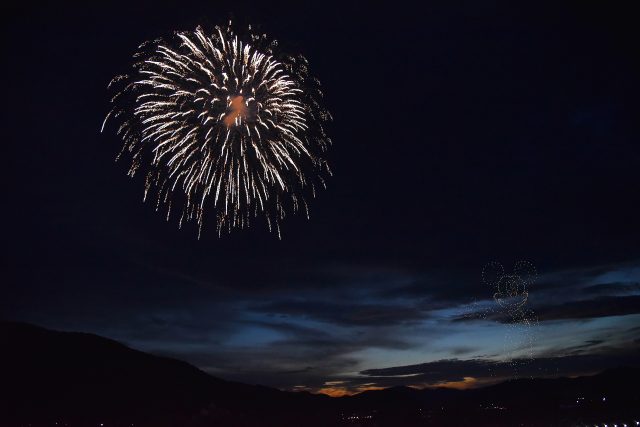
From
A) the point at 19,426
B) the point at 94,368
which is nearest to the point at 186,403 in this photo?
the point at 94,368

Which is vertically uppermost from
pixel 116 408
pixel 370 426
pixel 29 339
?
pixel 29 339

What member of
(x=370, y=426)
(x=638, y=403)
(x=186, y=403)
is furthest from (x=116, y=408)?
(x=638, y=403)

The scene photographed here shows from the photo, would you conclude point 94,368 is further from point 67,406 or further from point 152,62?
point 152,62

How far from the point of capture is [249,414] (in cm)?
18862

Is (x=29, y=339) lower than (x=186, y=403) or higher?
higher

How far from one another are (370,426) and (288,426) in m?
20.8

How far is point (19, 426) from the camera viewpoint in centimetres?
12638

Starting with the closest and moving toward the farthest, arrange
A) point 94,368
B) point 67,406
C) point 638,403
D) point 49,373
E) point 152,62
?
point 152,62
point 638,403
point 67,406
point 49,373
point 94,368

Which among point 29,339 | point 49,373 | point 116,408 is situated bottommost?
point 116,408

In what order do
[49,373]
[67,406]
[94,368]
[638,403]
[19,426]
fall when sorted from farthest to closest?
[94,368] < [49,373] < [67,406] < [638,403] < [19,426]

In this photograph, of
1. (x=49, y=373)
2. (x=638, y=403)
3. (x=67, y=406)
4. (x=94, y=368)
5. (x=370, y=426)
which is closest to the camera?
(x=370, y=426)

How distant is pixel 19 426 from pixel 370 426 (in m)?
83.2

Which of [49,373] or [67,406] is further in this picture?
[49,373]

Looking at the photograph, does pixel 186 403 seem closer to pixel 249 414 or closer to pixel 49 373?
pixel 249 414
